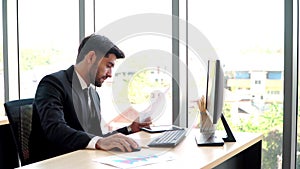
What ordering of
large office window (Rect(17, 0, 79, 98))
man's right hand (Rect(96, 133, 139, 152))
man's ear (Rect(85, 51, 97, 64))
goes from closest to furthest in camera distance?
man's right hand (Rect(96, 133, 139, 152)) → man's ear (Rect(85, 51, 97, 64)) → large office window (Rect(17, 0, 79, 98))

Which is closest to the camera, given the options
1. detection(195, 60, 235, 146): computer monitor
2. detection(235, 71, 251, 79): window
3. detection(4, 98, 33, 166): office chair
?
detection(195, 60, 235, 146): computer monitor

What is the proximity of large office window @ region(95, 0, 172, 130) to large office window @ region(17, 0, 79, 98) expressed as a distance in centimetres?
52

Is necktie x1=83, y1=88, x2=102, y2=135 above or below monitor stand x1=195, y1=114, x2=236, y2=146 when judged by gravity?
above

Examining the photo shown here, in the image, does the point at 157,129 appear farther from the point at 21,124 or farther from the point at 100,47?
the point at 21,124

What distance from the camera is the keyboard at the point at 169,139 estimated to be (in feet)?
6.49

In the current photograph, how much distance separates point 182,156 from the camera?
179 centimetres

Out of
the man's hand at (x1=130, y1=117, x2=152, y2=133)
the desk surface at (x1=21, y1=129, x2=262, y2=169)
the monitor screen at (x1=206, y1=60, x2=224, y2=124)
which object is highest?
the monitor screen at (x1=206, y1=60, x2=224, y2=124)

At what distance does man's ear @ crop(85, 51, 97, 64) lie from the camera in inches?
89.9

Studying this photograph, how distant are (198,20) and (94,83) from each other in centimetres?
127

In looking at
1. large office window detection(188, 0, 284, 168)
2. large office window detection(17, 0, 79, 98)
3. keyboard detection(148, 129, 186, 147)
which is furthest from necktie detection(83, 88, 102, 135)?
large office window detection(17, 0, 79, 98)

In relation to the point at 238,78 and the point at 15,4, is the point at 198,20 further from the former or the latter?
the point at 15,4

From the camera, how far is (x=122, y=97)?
2807 mm

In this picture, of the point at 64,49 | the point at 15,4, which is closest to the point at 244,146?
the point at 64,49

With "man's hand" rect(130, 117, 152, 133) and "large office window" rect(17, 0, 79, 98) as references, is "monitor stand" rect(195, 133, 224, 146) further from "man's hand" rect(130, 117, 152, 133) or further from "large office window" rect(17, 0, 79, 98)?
"large office window" rect(17, 0, 79, 98)
